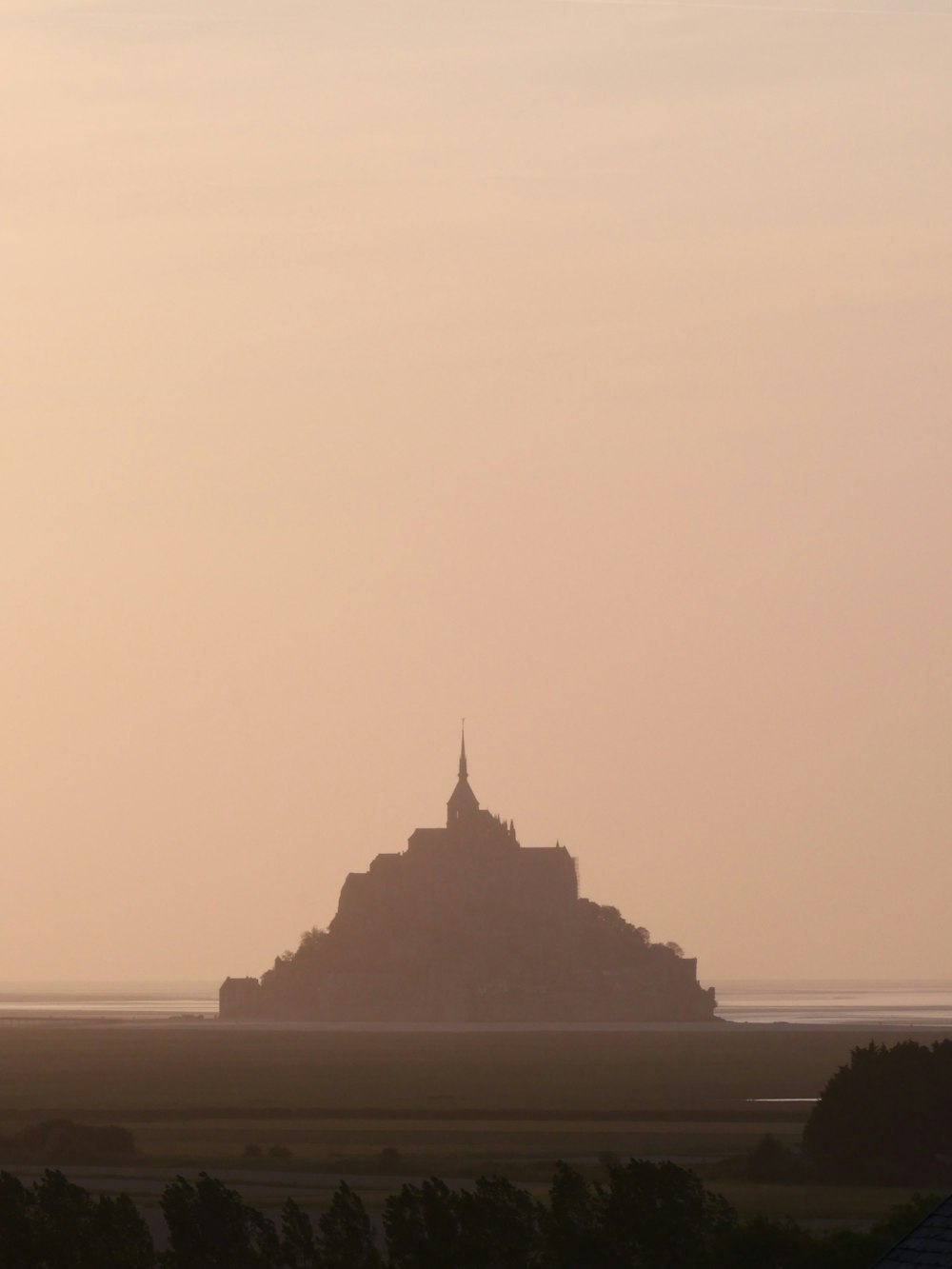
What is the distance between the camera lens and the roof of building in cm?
2220

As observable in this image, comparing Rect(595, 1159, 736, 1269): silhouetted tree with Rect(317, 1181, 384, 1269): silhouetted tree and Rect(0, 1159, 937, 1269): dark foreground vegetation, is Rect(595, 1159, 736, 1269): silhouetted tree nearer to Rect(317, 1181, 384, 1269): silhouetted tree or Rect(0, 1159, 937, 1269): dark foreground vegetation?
Rect(0, 1159, 937, 1269): dark foreground vegetation

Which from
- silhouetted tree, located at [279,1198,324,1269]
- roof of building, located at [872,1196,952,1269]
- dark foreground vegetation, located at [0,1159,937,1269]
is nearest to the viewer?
roof of building, located at [872,1196,952,1269]

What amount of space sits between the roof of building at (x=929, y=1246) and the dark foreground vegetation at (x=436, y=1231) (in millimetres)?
18807

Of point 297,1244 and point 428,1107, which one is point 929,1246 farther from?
point 428,1107

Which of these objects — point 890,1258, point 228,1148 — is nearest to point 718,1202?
point 890,1258

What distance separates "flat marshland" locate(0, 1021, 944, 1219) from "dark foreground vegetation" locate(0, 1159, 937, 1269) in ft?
62.4

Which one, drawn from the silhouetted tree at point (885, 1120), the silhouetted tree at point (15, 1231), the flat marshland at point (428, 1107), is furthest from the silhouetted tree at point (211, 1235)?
the silhouetted tree at point (885, 1120)

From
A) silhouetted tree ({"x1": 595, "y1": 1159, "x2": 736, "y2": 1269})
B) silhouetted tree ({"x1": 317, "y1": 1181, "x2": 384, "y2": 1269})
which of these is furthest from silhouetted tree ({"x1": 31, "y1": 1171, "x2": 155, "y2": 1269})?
silhouetted tree ({"x1": 595, "y1": 1159, "x2": 736, "y2": 1269})

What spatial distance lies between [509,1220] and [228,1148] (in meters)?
48.0

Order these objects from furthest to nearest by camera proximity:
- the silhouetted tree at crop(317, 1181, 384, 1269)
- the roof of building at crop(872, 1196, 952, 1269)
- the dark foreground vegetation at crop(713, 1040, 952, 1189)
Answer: the dark foreground vegetation at crop(713, 1040, 952, 1189), the silhouetted tree at crop(317, 1181, 384, 1269), the roof of building at crop(872, 1196, 952, 1269)

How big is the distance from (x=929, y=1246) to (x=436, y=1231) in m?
20.9

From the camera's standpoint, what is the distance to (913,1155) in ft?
236

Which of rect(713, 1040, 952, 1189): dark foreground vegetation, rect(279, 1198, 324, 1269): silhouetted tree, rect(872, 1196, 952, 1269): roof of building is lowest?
rect(279, 1198, 324, 1269): silhouetted tree

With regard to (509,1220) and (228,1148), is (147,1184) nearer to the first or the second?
(228,1148)
